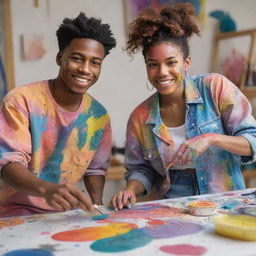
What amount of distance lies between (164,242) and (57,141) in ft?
2.39

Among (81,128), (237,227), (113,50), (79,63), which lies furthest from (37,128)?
(113,50)

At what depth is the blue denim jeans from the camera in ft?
5.33

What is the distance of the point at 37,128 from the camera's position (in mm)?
1550

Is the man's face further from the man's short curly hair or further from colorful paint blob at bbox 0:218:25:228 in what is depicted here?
colorful paint blob at bbox 0:218:25:228

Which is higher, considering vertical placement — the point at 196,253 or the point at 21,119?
the point at 21,119

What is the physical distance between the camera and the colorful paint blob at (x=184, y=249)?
95 centimetres

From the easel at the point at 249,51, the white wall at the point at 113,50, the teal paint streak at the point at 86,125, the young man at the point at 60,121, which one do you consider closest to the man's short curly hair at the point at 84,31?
the young man at the point at 60,121

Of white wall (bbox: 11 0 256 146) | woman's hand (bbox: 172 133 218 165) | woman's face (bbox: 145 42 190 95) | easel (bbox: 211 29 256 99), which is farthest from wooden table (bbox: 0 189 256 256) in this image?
easel (bbox: 211 29 256 99)

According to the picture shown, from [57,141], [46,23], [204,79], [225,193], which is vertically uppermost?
[46,23]

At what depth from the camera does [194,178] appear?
162 cm

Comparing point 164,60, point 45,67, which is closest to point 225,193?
point 164,60

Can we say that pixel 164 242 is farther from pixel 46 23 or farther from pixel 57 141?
pixel 46 23

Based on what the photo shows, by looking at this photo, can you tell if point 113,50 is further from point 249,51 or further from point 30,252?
point 30,252

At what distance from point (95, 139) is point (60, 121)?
190mm
